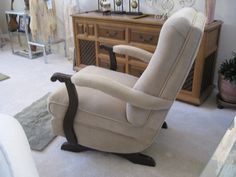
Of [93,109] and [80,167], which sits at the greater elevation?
[93,109]

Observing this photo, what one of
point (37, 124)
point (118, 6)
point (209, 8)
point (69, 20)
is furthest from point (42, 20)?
point (209, 8)

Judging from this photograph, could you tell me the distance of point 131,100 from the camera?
1.36 metres

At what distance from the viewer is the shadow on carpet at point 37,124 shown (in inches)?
72.4

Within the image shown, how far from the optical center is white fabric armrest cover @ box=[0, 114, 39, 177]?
2.13 feet

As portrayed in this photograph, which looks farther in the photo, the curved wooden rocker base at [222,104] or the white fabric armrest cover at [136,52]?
the curved wooden rocker base at [222,104]

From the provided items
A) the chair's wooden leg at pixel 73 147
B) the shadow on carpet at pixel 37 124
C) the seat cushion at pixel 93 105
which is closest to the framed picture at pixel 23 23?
the shadow on carpet at pixel 37 124

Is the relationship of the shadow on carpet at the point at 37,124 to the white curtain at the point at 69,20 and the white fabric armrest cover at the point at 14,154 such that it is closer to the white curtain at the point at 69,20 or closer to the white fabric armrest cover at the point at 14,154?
the white fabric armrest cover at the point at 14,154

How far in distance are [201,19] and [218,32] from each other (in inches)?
44.5

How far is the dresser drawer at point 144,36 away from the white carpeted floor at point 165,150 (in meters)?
0.66

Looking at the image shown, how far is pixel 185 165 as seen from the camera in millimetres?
1616

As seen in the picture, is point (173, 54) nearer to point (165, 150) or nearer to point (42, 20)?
point (165, 150)

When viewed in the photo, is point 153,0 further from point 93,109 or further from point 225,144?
point 225,144

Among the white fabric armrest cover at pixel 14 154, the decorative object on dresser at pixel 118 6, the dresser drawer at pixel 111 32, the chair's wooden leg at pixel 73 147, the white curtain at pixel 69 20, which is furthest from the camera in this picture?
the white curtain at pixel 69 20

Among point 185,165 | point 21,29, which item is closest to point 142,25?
point 185,165
